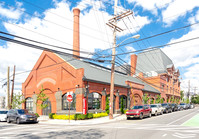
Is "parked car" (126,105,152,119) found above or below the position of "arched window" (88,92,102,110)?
below

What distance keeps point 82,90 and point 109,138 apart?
14323 millimetres

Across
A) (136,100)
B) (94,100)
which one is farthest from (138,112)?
(136,100)

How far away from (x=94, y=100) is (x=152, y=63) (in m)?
41.9

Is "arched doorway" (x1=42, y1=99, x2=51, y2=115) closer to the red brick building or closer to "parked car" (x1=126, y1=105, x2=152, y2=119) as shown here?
the red brick building

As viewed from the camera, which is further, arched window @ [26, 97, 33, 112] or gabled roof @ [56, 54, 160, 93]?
arched window @ [26, 97, 33, 112]

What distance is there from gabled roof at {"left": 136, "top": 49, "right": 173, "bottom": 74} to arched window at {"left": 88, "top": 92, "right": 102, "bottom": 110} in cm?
3545

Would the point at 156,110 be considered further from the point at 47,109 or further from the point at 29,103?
the point at 29,103

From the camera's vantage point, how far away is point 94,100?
2573cm

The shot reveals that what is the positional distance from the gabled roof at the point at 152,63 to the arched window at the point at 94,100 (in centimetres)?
3545

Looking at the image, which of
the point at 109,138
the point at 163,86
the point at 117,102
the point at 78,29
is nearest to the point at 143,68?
the point at 163,86

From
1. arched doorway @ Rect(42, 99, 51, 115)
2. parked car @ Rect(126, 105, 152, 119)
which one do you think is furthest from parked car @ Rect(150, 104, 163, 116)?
arched doorway @ Rect(42, 99, 51, 115)

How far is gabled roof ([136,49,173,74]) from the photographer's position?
59356 millimetres

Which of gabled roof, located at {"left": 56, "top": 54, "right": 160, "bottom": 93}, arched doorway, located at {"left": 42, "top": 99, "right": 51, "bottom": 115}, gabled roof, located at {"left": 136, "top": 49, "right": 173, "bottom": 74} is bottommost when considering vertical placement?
arched doorway, located at {"left": 42, "top": 99, "right": 51, "bottom": 115}

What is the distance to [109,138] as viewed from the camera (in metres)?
9.27
